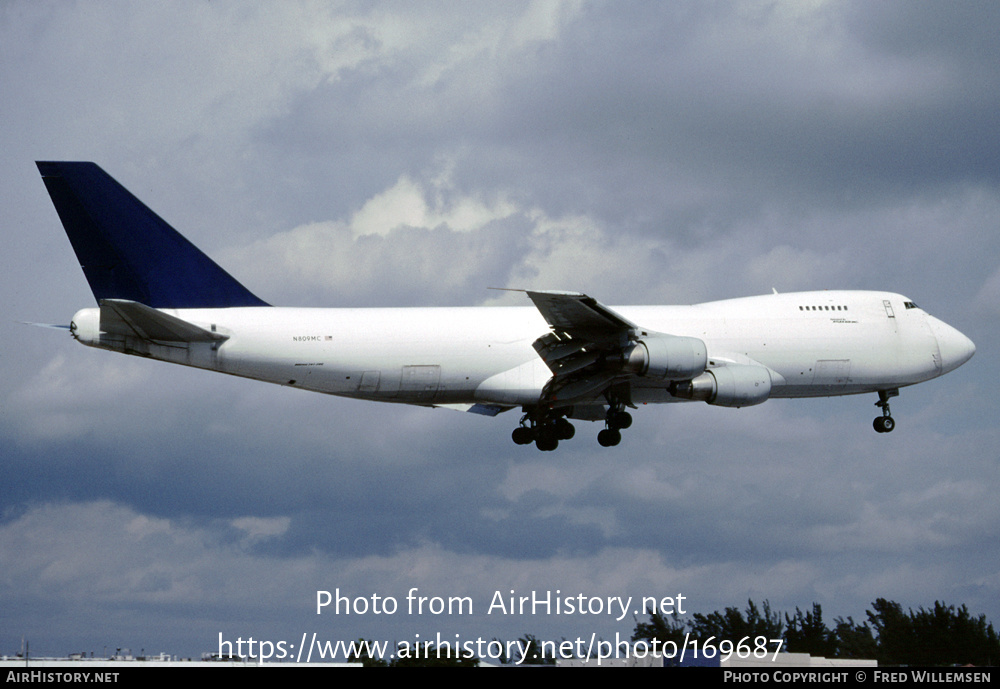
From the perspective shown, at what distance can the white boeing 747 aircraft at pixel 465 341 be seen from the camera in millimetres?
40000

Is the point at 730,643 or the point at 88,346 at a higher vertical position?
the point at 88,346

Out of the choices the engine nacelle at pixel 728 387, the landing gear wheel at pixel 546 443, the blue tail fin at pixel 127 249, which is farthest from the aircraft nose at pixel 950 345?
the blue tail fin at pixel 127 249

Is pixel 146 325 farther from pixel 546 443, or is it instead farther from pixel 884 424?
pixel 884 424

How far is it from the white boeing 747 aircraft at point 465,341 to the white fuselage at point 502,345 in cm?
5

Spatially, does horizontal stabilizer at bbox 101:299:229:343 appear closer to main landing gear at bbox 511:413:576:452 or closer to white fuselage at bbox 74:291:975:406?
white fuselage at bbox 74:291:975:406

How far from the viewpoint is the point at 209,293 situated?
4138cm

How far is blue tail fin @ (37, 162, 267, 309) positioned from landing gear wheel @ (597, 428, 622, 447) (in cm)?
1431

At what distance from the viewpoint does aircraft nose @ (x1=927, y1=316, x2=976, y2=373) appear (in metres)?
47.7

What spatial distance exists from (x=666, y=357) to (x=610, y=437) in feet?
18.6
